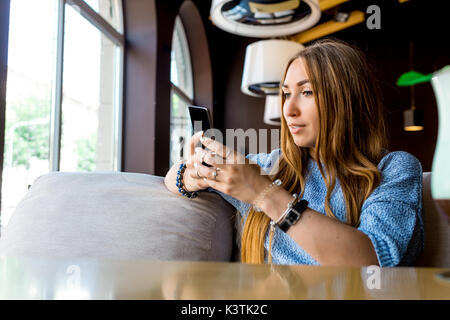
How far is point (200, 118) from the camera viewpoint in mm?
1175

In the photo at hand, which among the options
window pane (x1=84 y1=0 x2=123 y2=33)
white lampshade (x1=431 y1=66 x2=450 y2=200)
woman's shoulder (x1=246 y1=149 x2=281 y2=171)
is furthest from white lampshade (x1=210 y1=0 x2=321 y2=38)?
white lampshade (x1=431 y1=66 x2=450 y2=200)

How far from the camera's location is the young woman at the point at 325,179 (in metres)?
0.99

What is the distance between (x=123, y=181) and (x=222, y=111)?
19.8 feet

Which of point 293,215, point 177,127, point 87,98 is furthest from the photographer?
point 177,127

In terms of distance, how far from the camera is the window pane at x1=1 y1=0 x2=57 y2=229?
247 centimetres

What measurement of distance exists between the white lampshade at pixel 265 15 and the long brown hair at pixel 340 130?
1279mm

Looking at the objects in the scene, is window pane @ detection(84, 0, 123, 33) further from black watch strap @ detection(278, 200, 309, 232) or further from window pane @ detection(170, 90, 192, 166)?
black watch strap @ detection(278, 200, 309, 232)

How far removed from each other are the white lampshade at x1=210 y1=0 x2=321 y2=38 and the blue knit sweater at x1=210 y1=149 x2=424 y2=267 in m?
1.51

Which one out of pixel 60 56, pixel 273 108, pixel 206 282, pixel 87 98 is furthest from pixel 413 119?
pixel 206 282

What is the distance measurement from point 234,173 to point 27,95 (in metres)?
2.14

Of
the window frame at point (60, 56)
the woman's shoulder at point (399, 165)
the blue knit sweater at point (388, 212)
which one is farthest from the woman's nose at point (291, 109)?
the window frame at point (60, 56)

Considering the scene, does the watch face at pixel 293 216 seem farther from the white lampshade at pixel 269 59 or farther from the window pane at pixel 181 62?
the window pane at pixel 181 62

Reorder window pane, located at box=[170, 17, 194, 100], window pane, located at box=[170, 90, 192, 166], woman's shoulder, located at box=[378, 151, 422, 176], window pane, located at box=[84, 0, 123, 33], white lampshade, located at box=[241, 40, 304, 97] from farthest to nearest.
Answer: window pane, located at box=[170, 17, 194, 100] → window pane, located at box=[170, 90, 192, 166] → window pane, located at box=[84, 0, 123, 33] → white lampshade, located at box=[241, 40, 304, 97] → woman's shoulder, located at box=[378, 151, 422, 176]

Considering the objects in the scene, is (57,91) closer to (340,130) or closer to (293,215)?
(340,130)
